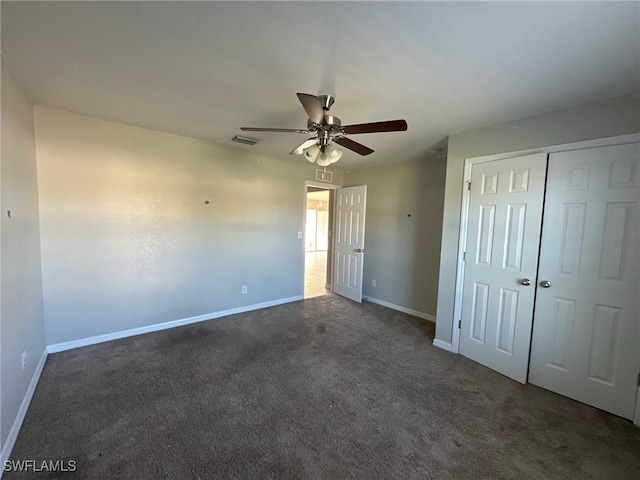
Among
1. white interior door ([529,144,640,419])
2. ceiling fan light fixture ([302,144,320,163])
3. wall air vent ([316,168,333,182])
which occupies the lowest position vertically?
white interior door ([529,144,640,419])

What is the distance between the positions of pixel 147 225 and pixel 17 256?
4.19 feet

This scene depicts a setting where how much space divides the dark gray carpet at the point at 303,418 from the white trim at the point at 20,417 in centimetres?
5

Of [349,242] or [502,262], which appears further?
[349,242]

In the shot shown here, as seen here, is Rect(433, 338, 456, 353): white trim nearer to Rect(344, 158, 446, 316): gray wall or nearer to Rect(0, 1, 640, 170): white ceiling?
Rect(344, 158, 446, 316): gray wall

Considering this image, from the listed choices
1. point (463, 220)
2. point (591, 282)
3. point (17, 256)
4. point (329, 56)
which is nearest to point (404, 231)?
point (463, 220)

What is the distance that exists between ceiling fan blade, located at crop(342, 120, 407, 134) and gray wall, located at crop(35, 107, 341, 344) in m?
2.38

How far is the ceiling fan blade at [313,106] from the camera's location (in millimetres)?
1664

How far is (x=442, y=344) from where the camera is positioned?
10.2 ft

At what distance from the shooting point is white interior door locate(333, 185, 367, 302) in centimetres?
469

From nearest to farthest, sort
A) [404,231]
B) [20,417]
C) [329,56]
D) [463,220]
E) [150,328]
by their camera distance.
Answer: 1. [329,56]
2. [20,417]
3. [463,220]
4. [150,328]
5. [404,231]

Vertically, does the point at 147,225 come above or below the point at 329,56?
below

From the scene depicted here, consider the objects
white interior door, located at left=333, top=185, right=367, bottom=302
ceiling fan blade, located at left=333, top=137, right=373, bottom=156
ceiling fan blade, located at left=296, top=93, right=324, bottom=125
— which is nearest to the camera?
ceiling fan blade, located at left=296, top=93, right=324, bottom=125

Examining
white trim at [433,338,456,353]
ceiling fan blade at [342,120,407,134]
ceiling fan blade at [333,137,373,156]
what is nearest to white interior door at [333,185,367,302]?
white trim at [433,338,456,353]

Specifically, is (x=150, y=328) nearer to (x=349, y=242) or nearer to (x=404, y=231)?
(x=349, y=242)
